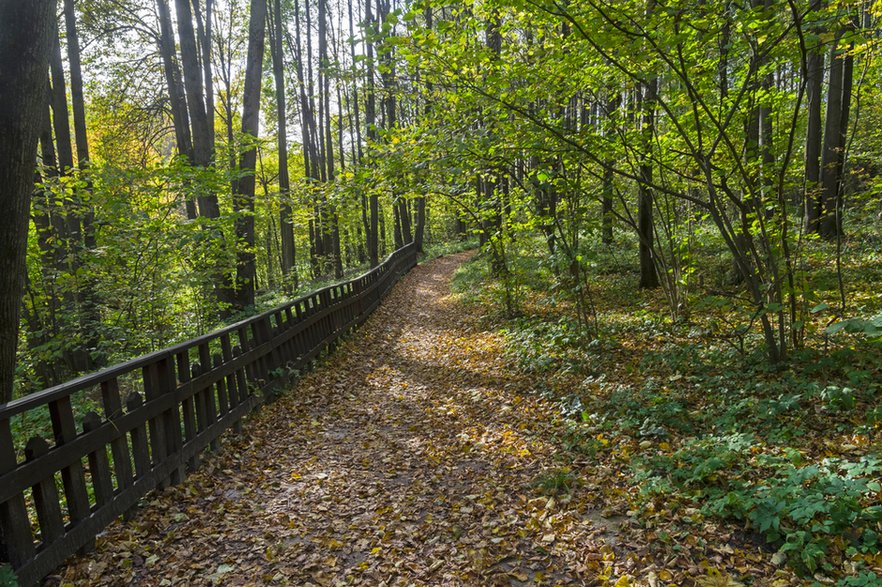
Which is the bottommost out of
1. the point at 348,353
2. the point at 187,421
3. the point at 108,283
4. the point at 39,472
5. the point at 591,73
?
the point at 348,353

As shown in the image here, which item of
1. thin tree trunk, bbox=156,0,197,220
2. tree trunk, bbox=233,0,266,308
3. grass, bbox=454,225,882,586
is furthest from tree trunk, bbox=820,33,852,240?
thin tree trunk, bbox=156,0,197,220

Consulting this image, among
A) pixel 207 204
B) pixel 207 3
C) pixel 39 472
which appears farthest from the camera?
pixel 207 3

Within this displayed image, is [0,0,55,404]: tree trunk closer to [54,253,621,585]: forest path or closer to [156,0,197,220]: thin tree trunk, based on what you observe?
[54,253,621,585]: forest path

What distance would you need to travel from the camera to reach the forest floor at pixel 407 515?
3.11 metres

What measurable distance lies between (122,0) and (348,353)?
10741 millimetres

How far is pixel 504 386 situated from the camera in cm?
677

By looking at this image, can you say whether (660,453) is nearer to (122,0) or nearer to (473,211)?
(473,211)

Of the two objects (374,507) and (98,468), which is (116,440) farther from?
(374,507)

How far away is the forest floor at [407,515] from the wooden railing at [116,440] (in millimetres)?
220

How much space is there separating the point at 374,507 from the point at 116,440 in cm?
198

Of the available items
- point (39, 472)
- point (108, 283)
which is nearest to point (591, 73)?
point (39, 472)

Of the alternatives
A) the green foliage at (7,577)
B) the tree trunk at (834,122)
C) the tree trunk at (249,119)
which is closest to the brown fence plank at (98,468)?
the green foliage at (7,577)

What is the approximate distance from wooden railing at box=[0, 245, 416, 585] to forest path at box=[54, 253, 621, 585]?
234 millimetres

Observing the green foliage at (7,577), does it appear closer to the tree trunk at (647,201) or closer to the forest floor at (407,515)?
the forest floor at (407,515)
